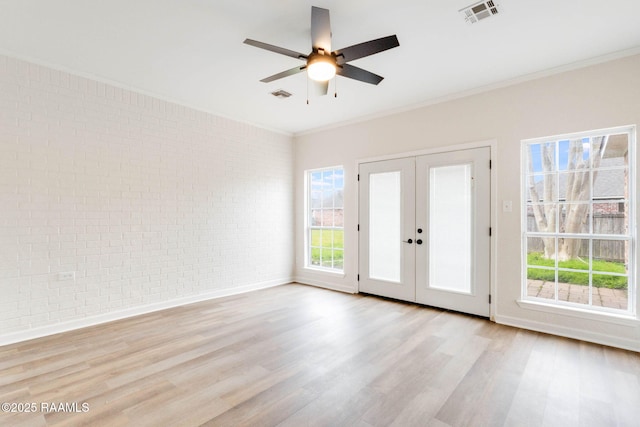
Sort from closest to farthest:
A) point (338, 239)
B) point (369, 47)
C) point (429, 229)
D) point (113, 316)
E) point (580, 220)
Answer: point (369, 47)
point (580, 220)
point (113, 316)
point (429, 229)
point (338, 239)

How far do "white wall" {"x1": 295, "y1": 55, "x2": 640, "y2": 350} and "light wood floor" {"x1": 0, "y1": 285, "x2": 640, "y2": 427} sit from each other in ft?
0.80

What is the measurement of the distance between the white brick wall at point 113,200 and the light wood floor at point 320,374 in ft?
1.69

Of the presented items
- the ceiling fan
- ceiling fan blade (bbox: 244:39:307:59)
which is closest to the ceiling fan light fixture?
the ceiling fan

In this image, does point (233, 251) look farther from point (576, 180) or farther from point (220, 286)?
point (576, 180)

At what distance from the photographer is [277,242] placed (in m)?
5.93

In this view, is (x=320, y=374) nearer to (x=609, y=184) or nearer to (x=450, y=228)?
(x=450, y=228)

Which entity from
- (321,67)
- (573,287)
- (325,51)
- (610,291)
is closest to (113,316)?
(321,67)

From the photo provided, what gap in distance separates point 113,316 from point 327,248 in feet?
11.2

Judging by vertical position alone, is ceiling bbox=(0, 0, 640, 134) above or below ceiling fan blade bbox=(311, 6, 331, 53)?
above

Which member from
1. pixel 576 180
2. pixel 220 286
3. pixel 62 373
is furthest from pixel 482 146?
pixel 62 373

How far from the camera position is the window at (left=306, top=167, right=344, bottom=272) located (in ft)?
18.5

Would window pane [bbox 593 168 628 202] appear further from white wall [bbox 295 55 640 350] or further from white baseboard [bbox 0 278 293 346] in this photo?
white baseboard [bbox 0 278 293 346]

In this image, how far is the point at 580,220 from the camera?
11.3 feet

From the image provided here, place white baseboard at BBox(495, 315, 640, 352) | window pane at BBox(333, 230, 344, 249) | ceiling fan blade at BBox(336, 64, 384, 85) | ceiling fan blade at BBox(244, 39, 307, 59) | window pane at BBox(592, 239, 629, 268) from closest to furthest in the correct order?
ceiling fan blade at BBox(244, 39, 307, 59)
ceiling fan blade at BBox(336, 64, 384, 85)
white baseboard at BBox(495, 315, 640, 352)
window pane at BBox(592, 239, 629, 268)
window pane at BBox(333, 230, 344, 249)
